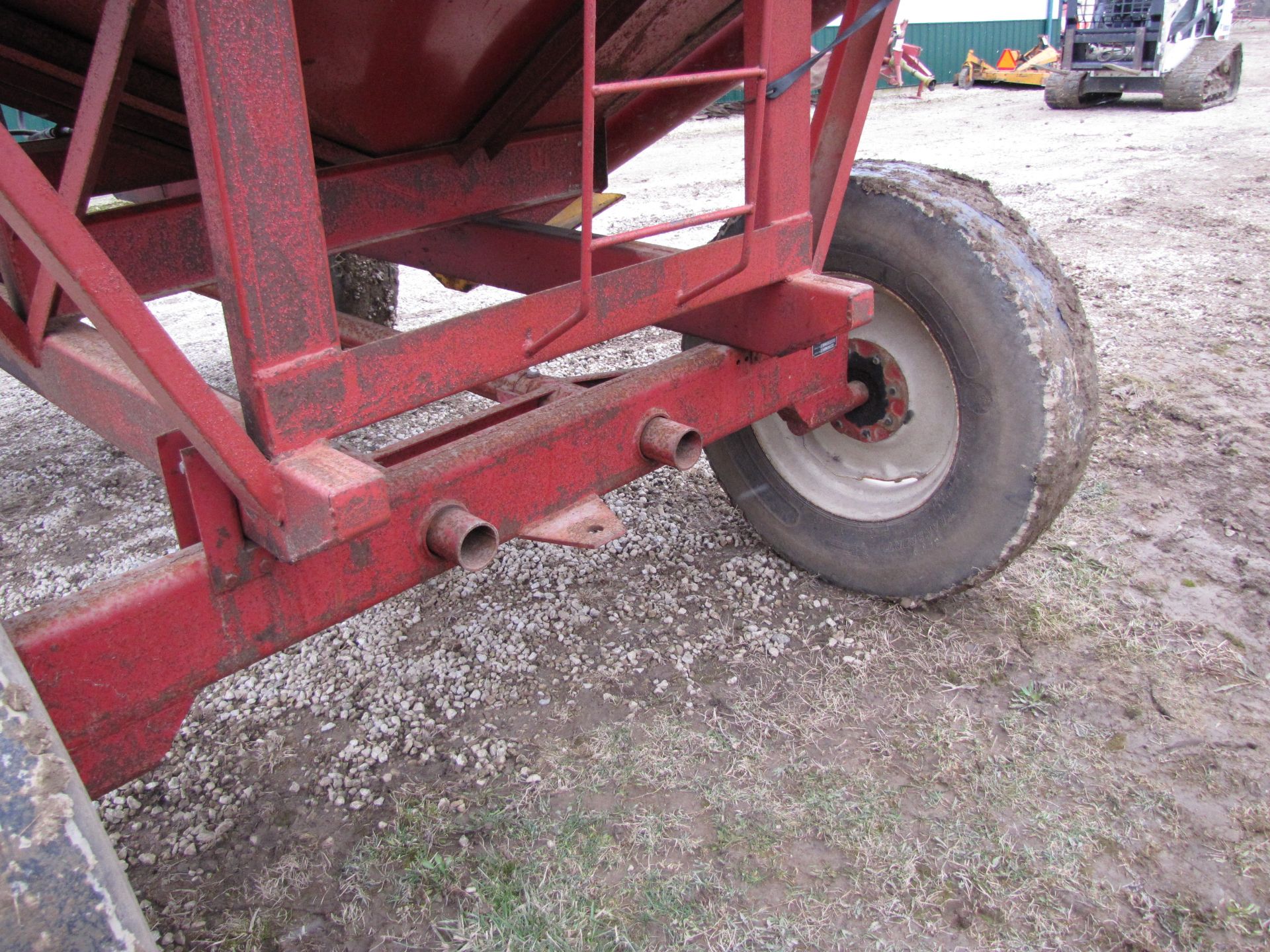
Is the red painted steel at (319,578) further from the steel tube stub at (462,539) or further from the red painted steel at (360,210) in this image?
the red painted steel at (360,210)

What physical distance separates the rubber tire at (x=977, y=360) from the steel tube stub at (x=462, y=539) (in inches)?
49.0

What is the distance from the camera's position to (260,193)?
1328mm

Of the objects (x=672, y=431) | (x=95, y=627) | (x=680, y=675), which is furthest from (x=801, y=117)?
(x=95, y=627)

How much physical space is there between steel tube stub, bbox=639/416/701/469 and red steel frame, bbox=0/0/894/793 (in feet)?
0.04

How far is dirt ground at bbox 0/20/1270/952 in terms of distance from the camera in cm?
175

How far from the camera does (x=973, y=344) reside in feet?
7.48

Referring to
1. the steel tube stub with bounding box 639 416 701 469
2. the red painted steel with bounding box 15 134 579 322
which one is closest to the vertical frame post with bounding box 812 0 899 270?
the steel tube stub with bounding box 639 416 701 469

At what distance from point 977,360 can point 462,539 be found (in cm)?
136

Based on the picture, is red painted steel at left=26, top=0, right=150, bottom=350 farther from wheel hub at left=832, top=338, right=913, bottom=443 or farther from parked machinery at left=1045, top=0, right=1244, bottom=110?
parked machinery at left=1045, top=0, right=1244, bottom=110

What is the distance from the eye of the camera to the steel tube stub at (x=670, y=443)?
2.04m

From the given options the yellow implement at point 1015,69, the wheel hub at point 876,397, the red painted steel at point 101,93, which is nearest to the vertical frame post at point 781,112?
the wheel hub at point 876,397

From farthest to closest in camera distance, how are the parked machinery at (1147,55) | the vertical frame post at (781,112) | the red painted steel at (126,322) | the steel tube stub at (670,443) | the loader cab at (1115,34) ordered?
1. the loader cab at (1115,34)
2. the parked machinery at (1147,55)
3. the steel tube stub at (670,443)
4. the vertical frame post at (781,112)
5. the red painted steel at (126,322)

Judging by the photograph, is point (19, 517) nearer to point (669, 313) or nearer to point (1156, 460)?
point (669, 313)

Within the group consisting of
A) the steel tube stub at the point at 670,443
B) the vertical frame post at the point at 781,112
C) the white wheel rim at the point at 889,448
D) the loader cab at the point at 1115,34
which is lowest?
the white wheel rim at the point at 889,448
